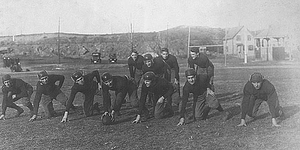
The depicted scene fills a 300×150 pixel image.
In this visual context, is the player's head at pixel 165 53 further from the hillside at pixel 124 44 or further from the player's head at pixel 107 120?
the hillside at pixel 124 44

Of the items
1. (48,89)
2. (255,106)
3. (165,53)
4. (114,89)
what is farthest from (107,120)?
(255,106)

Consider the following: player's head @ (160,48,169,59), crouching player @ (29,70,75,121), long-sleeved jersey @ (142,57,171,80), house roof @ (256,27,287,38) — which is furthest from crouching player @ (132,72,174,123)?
house roof @ (256,27,287,38)

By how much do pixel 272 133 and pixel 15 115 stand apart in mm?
5529

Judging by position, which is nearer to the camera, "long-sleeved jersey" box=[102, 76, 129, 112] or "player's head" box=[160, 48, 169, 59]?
"long-sleeved jersey" box=[102, 76, 129, 112]

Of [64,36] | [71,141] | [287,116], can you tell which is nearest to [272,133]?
[287,116]

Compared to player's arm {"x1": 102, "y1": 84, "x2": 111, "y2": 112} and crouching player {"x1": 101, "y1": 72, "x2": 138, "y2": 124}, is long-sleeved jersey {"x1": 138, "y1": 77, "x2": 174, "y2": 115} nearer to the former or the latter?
crouching player {"x1": 101, "y1": 72, "x2": 138, "y2": 124}

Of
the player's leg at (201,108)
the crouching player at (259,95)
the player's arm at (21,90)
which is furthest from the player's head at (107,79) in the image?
the crouching player at (259,95)

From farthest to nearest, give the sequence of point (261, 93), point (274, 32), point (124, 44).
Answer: point (124, 44) < point (274, 32) < point (261, 93)

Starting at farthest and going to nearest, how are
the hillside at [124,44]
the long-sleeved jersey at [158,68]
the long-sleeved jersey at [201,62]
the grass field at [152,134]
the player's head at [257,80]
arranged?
the hillside at [124,44] → the long-sleeved jersey at [201,62] → the long-sleeved jersey at [158,68] → the player's head at [257,80] → the grass field at [152,134]

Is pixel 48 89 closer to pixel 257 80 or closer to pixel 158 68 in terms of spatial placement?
pixel 158 68

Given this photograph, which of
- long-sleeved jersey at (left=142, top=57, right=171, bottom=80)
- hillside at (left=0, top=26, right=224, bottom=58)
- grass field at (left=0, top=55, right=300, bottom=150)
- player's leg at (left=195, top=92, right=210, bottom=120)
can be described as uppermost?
hillside at (left=0, top=26, right=224, bottom=58)

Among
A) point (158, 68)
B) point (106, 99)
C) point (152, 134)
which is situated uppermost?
point (158, 68)

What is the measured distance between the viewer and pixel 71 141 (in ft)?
17.1

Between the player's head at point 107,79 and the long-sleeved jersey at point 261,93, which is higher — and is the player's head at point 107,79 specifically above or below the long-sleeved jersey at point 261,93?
above
